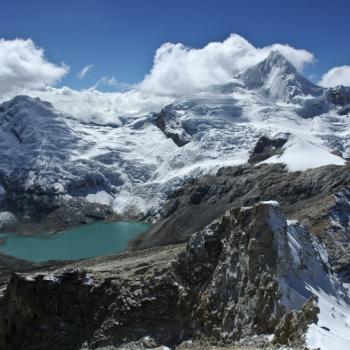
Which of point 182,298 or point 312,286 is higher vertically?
point 182,298

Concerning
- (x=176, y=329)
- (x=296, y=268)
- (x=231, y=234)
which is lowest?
(x=176, y=329)

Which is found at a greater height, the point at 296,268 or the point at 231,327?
the point at 296,268

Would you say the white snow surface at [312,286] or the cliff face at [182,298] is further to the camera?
the cliff face at [182,298]

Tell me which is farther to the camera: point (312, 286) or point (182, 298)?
point (182, 298)

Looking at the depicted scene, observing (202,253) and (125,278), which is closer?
(202,253)

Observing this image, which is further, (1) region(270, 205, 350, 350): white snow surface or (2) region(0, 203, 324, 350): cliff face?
(2) region(0, 203, 324, 350): cliff face

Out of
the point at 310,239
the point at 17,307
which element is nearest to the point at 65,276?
the point at 17,307

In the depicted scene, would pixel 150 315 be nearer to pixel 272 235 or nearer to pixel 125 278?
pixel 125 278

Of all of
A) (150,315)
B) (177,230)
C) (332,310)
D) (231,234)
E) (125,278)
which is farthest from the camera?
(177,230)
